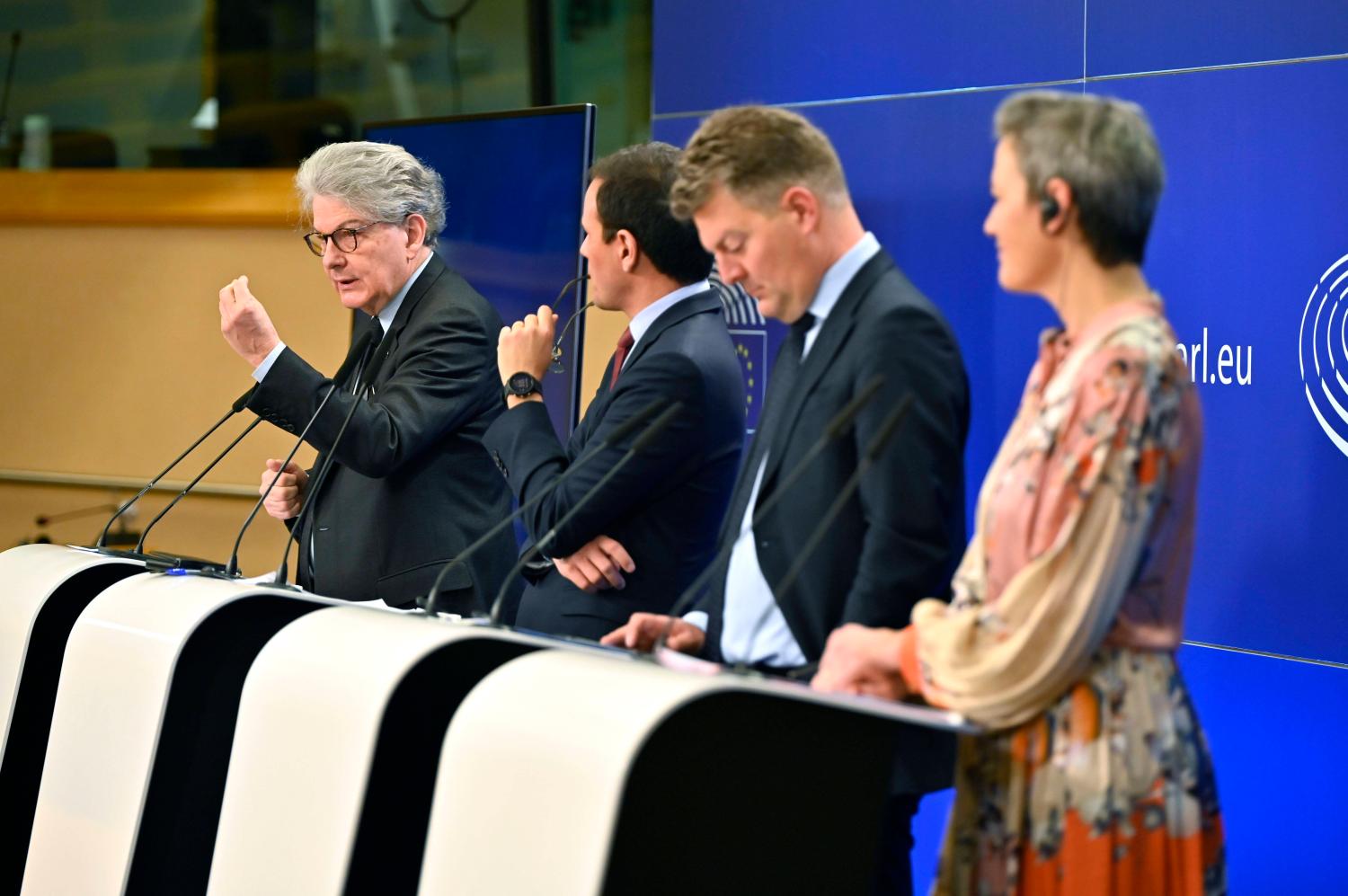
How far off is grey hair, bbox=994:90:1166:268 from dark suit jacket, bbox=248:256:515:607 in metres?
1.49

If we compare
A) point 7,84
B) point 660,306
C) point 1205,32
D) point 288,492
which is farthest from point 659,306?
point 7,84

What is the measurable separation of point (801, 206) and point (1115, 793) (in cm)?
85

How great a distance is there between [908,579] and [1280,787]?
53.8 inches

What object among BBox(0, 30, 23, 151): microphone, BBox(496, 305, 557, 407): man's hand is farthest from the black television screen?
BBox(0, 30, 23, 151): microphone

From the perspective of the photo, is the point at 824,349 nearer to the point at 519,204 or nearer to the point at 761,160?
the point at 761,160

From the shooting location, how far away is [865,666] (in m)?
1.69

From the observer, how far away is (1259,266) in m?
2.86

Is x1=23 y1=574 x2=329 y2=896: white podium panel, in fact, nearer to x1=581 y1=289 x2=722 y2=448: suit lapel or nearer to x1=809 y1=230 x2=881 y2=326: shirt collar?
x1=581 y1=289 x2=722 y2=448: suit lapel

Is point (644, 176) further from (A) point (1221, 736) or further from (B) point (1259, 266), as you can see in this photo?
(A) point (1221, 736)

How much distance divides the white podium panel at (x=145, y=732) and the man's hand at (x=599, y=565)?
47 cm

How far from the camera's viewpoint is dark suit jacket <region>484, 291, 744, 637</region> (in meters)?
2.43

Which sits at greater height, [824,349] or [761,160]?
[761,160]

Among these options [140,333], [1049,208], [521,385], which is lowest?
[521,385]

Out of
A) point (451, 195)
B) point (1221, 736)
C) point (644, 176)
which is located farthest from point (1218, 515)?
point (451, 195)
